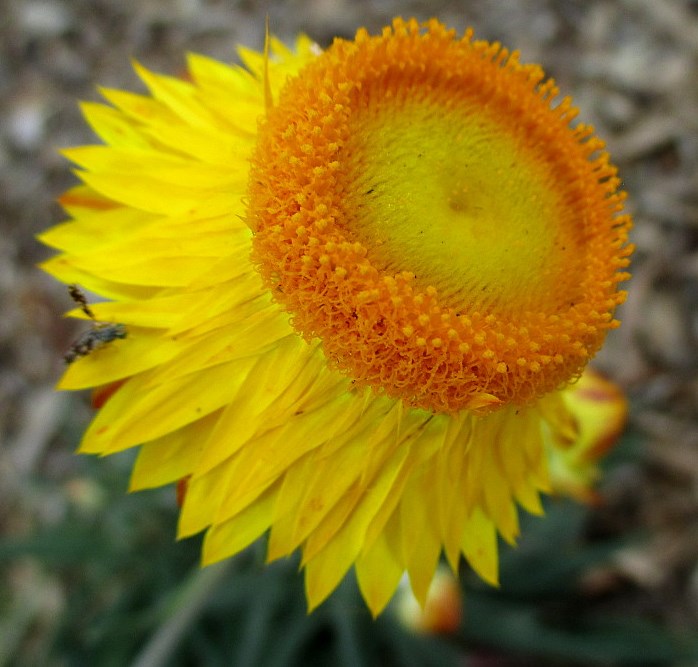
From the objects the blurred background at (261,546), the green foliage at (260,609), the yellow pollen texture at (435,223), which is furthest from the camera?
the blurred background at (261,546)

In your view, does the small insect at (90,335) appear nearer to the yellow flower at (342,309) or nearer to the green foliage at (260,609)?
the yellow flower at (342,309)

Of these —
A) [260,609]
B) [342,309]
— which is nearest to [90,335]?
[342,309]

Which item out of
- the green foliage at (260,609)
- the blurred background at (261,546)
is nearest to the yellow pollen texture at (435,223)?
the blurred background at (261,546)

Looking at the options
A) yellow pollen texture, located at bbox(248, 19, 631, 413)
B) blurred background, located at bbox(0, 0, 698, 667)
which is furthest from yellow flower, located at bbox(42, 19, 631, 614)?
blurred background, located at bbox(0, 0, 698, 667)

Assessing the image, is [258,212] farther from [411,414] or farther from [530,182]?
[530,182]

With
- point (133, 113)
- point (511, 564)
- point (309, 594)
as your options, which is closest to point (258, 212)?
point (133, 113)
